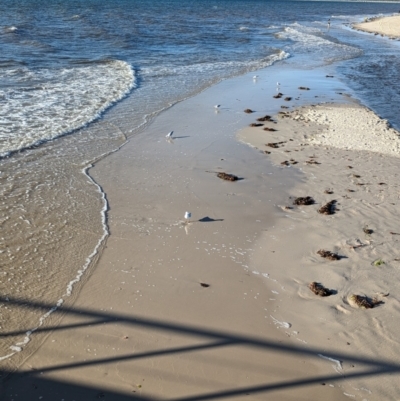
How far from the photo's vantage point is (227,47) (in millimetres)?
28047

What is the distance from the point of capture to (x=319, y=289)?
18.6 ft

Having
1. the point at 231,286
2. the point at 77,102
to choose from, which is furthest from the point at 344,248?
the point at 77,102

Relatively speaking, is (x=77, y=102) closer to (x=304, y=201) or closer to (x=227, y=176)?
(x=227, y=176)

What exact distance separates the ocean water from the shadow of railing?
0.27 meters

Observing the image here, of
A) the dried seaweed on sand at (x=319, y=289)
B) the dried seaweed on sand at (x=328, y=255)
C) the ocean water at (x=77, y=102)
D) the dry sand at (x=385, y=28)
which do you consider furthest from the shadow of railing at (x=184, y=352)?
the dry sand at (x=385, y=28)

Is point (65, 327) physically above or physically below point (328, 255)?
above

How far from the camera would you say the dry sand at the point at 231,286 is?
432cm

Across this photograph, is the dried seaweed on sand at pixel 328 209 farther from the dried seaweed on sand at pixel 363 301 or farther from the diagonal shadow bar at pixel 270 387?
the diagonal shadow bar at pixel 270 387

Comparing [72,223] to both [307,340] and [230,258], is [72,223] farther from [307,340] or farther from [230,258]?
[307,340]

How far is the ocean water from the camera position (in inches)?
233

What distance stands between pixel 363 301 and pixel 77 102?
10931mm

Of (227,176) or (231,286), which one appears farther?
(227,176)

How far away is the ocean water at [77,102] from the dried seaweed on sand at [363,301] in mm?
3324

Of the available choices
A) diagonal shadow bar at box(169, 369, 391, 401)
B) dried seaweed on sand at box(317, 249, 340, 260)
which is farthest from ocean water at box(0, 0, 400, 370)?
dried seaweed on sand at box(317, 249, 340, 260)
